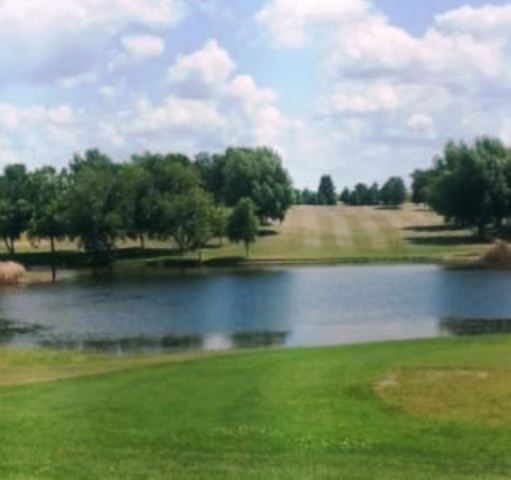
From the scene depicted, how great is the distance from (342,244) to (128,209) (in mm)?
25491

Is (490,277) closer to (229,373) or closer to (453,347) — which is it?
(453,347)

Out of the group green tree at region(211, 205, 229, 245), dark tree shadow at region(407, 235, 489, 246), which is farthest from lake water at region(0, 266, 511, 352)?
dark tree shadow at region(407, 235, 489, 246)

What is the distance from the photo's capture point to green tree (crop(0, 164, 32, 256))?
117938mm

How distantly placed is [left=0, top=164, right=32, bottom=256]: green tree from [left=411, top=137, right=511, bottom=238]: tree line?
4979 centimetres

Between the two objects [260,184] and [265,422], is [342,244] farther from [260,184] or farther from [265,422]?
[265,422]

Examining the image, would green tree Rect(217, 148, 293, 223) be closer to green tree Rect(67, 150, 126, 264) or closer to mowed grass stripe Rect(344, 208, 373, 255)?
mowed grass stripe Rect(344, 208, 373, 255)

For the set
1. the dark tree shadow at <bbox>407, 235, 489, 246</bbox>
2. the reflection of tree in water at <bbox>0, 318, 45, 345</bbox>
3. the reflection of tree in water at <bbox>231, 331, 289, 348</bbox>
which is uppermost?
the dark tree shadow at <bbox>407, 235, 489, 246</bbox>

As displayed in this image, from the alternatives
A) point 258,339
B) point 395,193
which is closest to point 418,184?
point 395,193

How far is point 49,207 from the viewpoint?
11325cm

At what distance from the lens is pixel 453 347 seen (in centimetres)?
2964

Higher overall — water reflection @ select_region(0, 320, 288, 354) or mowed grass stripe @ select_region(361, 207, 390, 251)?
mowed grass stripe @ select_region(361, 207, 390, 251)

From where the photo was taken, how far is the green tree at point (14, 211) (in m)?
118

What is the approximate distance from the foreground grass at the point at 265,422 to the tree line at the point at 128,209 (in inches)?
3130

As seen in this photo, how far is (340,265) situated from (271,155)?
44259mm
